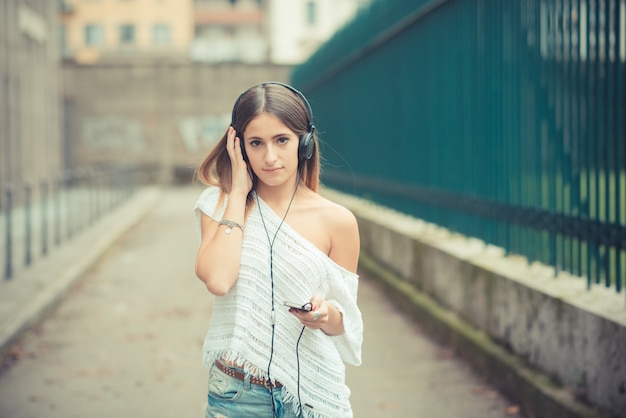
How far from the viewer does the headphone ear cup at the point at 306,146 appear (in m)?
2.69

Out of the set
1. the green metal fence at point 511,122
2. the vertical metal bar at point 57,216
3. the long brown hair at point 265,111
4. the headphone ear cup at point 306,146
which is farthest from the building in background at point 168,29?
the headphone ear cup at point 306,146

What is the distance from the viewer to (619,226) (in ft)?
15.0

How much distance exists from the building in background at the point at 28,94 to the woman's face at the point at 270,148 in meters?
16.7

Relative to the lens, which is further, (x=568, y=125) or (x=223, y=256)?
(x=568, y=125)

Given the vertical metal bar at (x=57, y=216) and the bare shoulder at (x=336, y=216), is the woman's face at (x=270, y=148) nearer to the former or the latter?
the bare shoulder at (x=336, y=216)

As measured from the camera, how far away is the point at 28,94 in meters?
21.8

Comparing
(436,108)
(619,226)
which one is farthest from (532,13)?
(436,108)

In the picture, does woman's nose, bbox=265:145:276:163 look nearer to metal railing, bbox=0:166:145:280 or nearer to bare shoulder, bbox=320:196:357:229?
bare shoulder, bbox=320:196:357:229

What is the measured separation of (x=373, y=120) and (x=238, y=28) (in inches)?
2589

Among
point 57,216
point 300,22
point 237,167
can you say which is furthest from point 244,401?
point 300,22

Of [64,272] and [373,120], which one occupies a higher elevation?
[373,120]

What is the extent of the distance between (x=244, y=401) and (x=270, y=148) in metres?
0.75

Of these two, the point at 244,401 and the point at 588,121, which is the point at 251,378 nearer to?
the point at 244,401

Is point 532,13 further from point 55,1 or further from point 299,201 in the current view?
point 55,1
